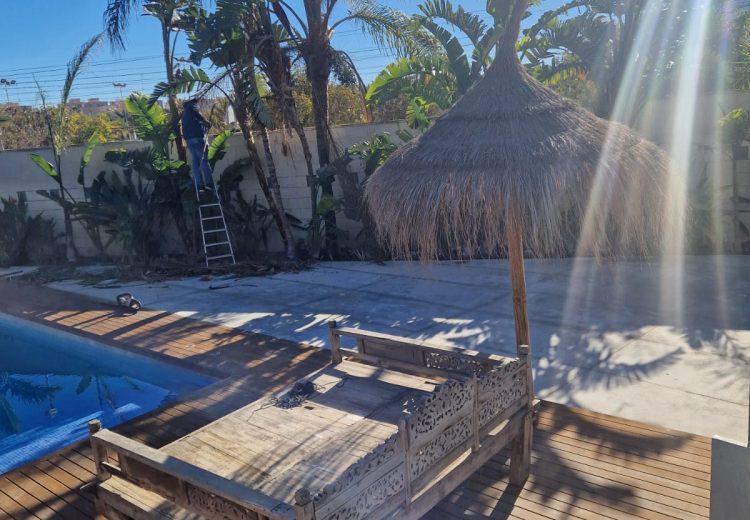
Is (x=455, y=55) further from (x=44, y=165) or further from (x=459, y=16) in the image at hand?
(x=44, y=165)

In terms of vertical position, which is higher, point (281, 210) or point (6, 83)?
point (6, 83)

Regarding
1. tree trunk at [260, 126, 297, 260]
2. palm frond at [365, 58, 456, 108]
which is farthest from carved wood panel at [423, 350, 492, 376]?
tree trunk at [260, 126, 297, 260]

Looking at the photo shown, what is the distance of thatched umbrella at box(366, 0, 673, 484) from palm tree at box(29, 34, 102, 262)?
9.63m

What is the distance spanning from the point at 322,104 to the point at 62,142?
584 centimetres

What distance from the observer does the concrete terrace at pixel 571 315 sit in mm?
5293

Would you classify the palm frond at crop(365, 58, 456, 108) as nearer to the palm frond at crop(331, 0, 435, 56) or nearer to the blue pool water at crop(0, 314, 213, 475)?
the palm frond at crop(331, 0, 435, 56)

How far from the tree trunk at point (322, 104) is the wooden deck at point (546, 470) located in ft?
17.5

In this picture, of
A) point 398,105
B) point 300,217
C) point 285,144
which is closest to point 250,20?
point 285,144

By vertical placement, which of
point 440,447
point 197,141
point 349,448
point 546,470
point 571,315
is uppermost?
point 197,141

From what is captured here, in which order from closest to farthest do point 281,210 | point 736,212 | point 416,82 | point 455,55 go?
point 736,212
point 455,55
point 416,82
point 281,210

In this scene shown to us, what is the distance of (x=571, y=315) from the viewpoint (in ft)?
24.4

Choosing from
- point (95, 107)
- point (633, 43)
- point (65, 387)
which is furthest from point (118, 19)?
point (95, 107)

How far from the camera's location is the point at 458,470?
11.8 feet

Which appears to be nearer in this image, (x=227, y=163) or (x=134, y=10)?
(x=134, y=10)
